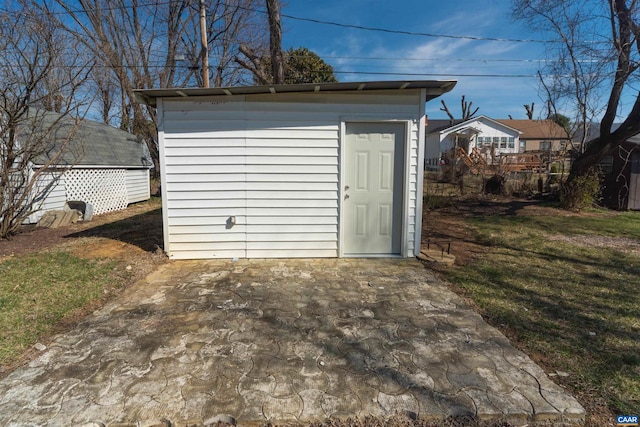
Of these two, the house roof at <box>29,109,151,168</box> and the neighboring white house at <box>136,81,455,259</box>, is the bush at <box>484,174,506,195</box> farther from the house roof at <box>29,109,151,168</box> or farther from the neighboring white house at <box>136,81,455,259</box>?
the house roof at <box>29,109,151,168</box>

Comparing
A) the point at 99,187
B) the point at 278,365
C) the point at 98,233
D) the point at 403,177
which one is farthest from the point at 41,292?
the point at 99,187

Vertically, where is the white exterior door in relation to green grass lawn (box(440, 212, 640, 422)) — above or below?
above

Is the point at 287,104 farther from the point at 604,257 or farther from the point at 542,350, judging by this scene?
the point at 604,257

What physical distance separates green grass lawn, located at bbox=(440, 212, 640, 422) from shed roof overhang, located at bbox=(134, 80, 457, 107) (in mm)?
2549

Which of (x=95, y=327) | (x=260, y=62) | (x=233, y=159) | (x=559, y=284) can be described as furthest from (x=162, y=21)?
(x=559, y=284)

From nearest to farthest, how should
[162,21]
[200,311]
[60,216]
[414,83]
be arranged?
[200,311]
[414,83]
[60,216]
[162,21]

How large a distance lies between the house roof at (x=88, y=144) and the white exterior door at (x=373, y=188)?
648cm

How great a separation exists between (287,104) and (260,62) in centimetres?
925

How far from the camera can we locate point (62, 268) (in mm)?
4797

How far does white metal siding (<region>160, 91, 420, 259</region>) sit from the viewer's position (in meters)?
4.91

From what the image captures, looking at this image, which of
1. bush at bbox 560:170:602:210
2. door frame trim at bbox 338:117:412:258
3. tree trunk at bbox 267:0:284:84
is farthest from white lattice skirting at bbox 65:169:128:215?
bush at bbox 560:170:602:210

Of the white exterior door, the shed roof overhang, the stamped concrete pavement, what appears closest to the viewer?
the stamped concrete pavement

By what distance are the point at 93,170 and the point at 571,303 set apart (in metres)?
11.8

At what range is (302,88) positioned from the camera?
15.3 feet
